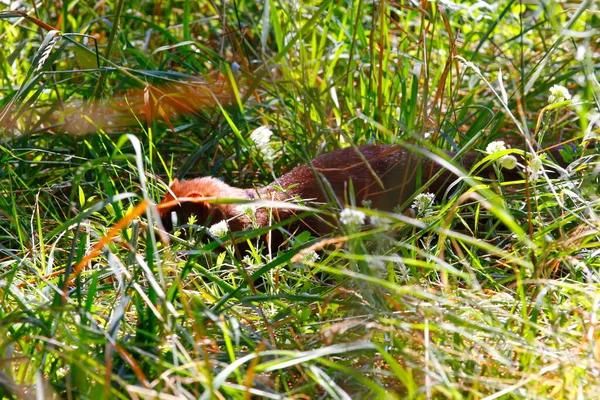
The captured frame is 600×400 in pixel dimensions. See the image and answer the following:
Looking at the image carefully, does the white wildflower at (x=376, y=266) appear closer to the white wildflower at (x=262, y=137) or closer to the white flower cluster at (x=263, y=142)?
the white flower cluster at (x=263, y=142)

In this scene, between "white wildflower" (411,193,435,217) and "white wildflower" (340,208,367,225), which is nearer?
"white wildflower" (340,208,367,225)

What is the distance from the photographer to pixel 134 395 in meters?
1.55

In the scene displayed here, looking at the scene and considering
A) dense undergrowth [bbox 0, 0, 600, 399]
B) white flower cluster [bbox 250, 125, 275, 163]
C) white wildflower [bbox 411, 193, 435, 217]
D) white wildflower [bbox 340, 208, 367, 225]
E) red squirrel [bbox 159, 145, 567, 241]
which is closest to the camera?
dense undergrowth [bbox 0, 0, 600, 399]

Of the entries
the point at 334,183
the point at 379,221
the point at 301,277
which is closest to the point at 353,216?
the point at 379,221

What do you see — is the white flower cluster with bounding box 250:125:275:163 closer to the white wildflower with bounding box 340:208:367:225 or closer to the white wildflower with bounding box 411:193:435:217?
the white wildflower with bounding box 411:193:435:217

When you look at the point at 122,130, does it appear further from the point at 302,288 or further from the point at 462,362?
the point at 462,362

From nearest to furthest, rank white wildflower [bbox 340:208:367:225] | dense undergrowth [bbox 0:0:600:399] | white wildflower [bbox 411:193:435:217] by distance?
dense undergrowth [bbox 0:0:600:399] → white wildflower [bbox 340:208:367:225] → white wildflower [bbox 411:193:435:217]

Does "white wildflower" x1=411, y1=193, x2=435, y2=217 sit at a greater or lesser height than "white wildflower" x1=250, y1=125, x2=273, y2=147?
greater

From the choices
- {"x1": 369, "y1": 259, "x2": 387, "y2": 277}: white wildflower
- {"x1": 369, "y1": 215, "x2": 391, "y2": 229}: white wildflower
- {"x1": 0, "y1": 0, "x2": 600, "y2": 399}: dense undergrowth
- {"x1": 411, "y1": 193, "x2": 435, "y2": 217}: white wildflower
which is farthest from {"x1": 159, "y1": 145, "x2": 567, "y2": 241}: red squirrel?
{"x1": 369, "y1": 259, "x2": 387, "y2": 277}: white wildflower

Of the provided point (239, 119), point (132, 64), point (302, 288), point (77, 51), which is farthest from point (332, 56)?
point (302, 288)

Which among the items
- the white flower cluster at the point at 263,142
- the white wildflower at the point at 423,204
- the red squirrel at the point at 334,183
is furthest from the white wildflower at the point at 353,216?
the red squirrel at the point at 334,183

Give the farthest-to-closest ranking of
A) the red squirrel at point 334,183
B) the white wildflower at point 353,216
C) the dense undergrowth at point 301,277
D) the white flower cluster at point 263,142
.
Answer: the red squirrel at point 334,183 → the white flower cluster at point 263,142 → the white wildflower at point 353,216 → the dense undergrowth at point 301,277

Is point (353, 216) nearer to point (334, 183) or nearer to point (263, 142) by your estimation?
point (263, 142)

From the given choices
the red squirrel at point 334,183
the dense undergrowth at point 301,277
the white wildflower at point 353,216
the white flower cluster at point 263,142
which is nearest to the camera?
the dense undergrowth at point 301,277
